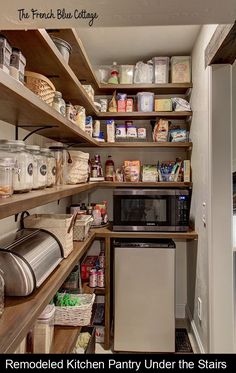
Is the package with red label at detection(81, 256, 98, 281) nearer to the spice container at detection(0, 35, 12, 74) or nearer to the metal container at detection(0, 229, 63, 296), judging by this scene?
the metal container at detection(0, 229, 63, 296)

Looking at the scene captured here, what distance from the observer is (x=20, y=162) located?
1.07 meters

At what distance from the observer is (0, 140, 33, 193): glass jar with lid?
1.02m

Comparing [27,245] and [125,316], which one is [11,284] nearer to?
[27,245]

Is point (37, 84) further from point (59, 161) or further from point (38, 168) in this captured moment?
point (59, 161)

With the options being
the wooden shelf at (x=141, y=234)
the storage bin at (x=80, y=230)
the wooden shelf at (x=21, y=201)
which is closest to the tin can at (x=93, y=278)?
the wooden shelf at (x=141, y=234)

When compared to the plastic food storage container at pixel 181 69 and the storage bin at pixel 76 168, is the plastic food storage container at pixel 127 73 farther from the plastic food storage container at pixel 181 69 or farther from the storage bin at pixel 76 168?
the storage bin at pixel 76 168

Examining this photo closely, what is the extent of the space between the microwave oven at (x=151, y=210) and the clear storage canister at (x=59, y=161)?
31.7 inches

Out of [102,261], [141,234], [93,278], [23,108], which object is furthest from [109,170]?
[23,108]

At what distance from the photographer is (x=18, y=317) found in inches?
37.6

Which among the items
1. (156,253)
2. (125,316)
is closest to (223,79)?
(156,253)

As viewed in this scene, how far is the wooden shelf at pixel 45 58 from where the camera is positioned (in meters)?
1.16

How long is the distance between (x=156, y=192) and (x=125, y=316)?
1.02 m

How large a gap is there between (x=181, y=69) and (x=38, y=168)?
1942mm

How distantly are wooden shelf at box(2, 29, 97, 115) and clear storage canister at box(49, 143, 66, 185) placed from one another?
1.20 feet
